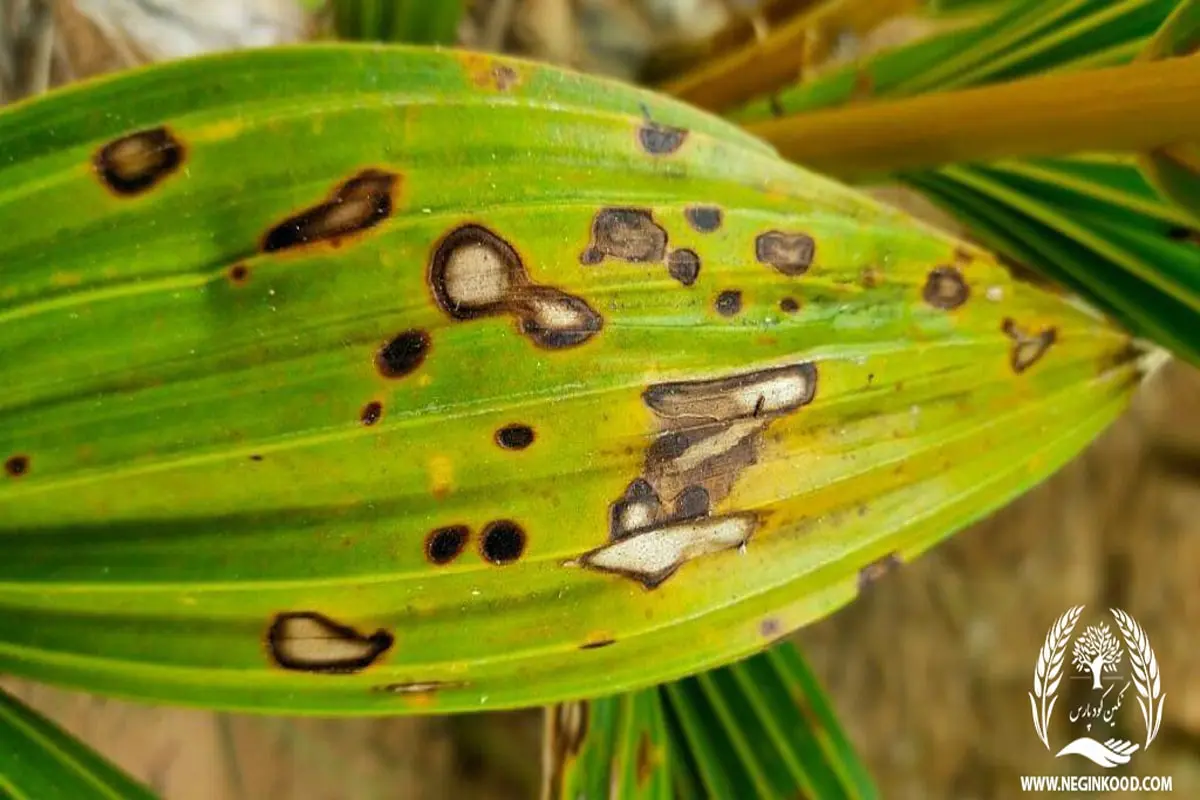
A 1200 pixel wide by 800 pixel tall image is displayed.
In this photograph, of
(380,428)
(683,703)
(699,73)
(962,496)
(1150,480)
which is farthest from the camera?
(1150,480)

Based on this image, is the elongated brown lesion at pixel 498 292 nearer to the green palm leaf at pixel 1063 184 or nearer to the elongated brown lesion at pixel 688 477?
the elongated brown lesion at pixel 688 477

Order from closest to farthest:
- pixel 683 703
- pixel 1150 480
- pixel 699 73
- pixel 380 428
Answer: pixel 380 428
pixel 683 703
pixel 699 73
pixel 1150 480

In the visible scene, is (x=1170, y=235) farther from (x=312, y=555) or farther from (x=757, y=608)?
(x=312, y=555)

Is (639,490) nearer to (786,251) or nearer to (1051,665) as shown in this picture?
(786,251)

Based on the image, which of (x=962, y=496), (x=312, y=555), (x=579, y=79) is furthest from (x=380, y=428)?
(x=962, y=496)

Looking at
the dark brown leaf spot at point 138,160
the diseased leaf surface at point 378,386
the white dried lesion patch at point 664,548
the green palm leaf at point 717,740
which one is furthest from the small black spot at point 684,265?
the green palm leaf at point 717,740

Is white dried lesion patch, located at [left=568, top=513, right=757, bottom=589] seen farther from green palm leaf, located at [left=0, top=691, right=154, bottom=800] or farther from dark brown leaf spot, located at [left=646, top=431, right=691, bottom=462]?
green palm leaf, located at [left=0, top=691, right=154, bottom=800]
